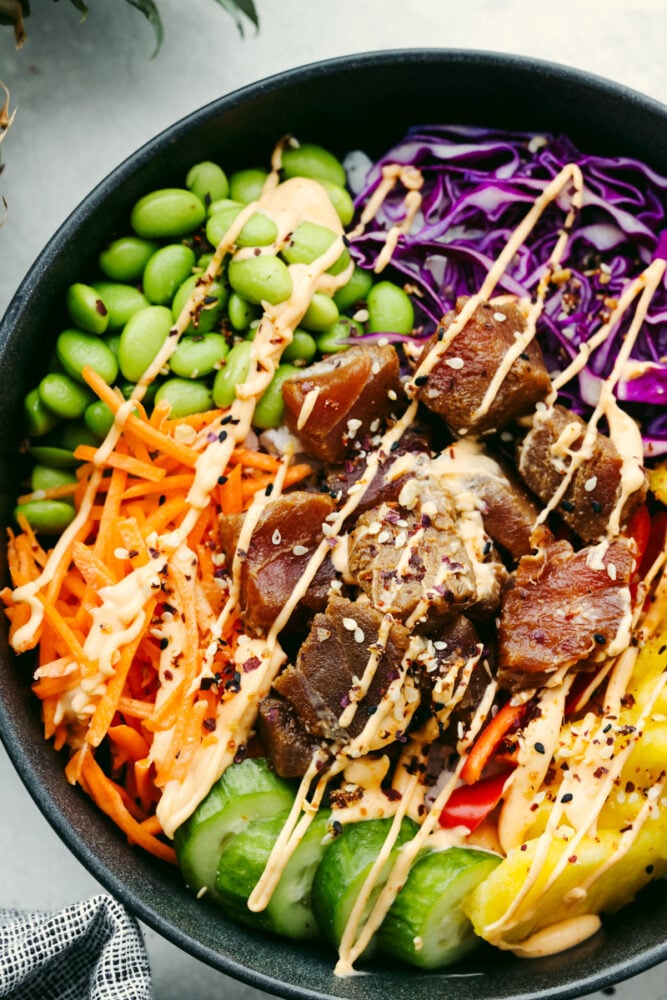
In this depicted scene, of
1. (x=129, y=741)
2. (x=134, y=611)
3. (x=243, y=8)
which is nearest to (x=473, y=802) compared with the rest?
(x=129, y=741)

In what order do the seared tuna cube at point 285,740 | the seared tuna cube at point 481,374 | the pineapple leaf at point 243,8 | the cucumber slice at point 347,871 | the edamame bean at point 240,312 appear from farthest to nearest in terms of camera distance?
the pineapple leaf at point 243,8 → the edamame bean at point 240,312 → the seared tuna cube at point 481,374 → the seared tuna cube at point 285,740 → the cucumber slice at point 347,871

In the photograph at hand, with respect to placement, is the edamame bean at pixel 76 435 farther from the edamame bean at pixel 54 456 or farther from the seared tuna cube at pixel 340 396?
the seared tuna cube at pixel 340 396

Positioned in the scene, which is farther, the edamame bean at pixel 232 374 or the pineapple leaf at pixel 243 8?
the pineapple leaf at pixel 243 8

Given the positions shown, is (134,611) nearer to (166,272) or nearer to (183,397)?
(183,397)

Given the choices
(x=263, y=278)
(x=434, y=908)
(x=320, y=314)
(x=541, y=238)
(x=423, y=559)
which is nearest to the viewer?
(x=434, y=908)

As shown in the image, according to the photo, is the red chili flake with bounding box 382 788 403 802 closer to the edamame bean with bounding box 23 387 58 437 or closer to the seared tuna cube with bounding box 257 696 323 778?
the seared tuna cube with bounding box 257 696 323 778

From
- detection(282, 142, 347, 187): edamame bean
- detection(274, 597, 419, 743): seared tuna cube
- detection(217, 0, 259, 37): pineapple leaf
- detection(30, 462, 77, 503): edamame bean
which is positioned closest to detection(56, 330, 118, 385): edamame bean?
detection(30, 462, 77, 503): edamame bean

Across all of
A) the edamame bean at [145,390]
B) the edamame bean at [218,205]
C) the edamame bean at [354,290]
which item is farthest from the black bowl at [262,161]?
the edamame bean at [354,290]
